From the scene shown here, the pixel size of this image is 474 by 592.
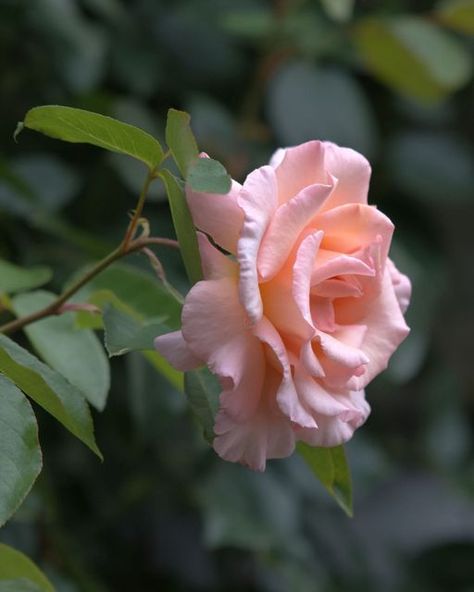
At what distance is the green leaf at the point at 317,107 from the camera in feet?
4.44

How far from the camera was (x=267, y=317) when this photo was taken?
0.52 m

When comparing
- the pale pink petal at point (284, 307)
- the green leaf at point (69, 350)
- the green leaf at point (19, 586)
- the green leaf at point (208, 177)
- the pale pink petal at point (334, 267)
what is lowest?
the green leaf at point (19, 586)

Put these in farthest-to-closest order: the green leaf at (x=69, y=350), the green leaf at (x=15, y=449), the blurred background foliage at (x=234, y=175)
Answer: the blurred background foliage at (x=234, y=175)
the green leaf at (x=69, y=350)
the green leaf at (x=15, y=449)

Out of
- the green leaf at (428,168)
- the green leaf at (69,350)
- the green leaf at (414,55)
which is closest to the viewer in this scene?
the green leaf at (69,350)

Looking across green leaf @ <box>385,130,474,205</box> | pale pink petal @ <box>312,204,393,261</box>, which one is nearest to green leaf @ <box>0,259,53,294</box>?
pale pink petal @ <box>312,204,393,261</box>

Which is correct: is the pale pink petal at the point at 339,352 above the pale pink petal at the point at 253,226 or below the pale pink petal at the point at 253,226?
below

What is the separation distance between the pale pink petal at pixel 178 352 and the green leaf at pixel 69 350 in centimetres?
15

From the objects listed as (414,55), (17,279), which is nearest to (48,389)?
(17,279)

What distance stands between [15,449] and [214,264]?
0.13m

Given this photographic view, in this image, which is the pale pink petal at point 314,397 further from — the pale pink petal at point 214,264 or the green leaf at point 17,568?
the green leaf at point 17,568

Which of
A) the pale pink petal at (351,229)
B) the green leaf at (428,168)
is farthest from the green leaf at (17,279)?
the green leaf at (428,168)

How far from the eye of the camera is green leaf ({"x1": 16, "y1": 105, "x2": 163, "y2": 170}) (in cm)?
54

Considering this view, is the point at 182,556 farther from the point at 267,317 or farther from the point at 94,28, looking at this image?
the point at 267,317

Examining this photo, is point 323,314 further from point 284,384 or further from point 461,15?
point 461,15
